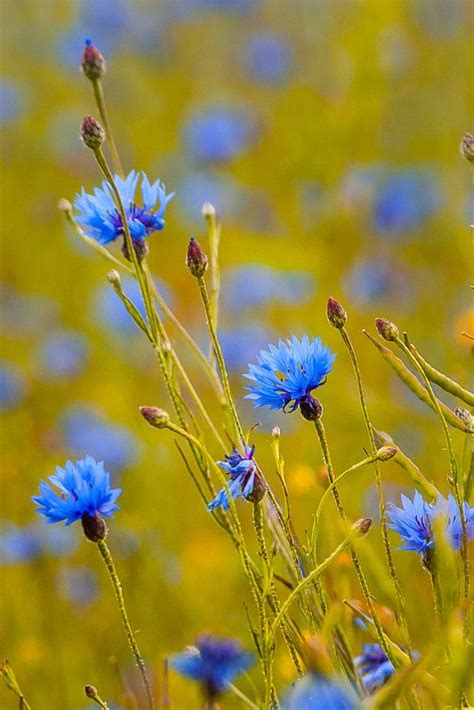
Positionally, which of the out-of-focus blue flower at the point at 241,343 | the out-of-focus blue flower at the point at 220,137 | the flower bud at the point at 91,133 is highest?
the out-of-focus blue flower at the point at 220,137

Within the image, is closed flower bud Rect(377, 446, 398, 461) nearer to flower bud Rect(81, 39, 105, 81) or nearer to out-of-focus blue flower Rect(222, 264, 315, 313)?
flower bud Rect(81, 39, 105, 81)

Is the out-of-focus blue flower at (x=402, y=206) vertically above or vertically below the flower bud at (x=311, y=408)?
above

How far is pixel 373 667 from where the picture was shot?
1.85ft

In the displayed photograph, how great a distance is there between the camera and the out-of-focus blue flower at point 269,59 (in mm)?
3133

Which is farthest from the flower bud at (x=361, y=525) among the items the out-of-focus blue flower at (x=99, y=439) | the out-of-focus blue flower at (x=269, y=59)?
the out-of-focus blue flower at (x=269, y=59)

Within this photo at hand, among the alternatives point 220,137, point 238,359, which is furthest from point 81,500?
point 220,137

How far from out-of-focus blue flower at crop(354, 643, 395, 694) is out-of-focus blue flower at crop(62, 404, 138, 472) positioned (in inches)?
45.4

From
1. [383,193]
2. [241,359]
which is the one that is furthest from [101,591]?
[383,193]

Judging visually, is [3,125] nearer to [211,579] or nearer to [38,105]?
[38,105]

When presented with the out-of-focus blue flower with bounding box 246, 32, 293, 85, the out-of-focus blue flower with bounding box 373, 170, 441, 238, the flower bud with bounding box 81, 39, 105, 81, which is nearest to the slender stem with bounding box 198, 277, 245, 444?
the flower bud with bounding box 81, 39, 105, 81

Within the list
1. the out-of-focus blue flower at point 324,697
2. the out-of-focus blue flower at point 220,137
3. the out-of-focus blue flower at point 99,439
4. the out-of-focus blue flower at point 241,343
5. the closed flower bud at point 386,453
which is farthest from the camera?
the out-of-focus blue flower at point 220,137

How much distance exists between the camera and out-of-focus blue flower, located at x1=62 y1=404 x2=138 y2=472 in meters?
1.72

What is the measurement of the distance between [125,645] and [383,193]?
4.37 feet

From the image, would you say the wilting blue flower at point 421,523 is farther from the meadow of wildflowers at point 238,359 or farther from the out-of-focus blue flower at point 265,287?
the out-of-focus blue flower at point 265,287
